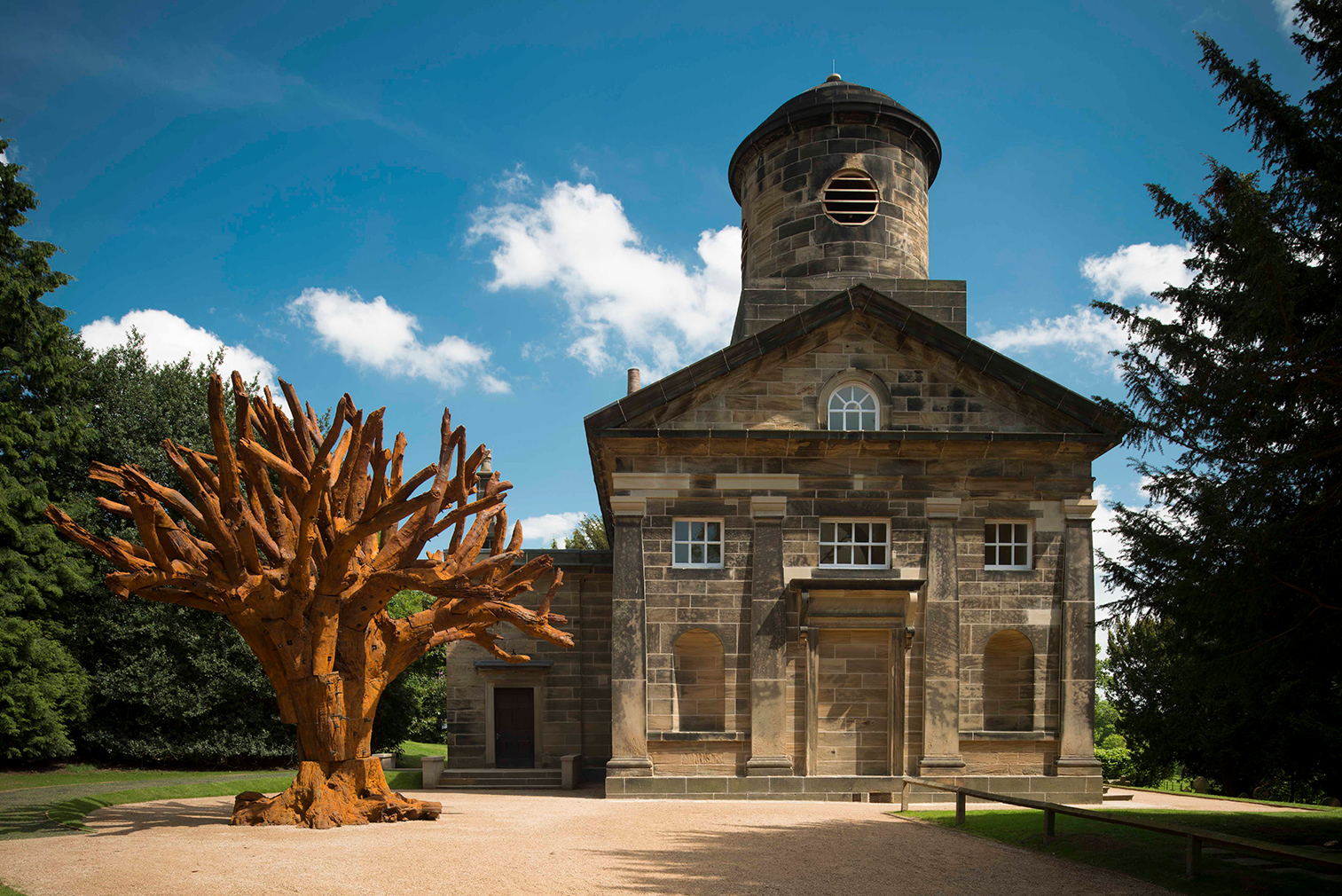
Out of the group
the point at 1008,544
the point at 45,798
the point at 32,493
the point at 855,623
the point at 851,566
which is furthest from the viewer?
the point at 32,493

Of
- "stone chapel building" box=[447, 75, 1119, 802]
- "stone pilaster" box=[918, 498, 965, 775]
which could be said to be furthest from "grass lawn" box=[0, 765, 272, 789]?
"stone pilaster" box=[918, 498, 965, 775]

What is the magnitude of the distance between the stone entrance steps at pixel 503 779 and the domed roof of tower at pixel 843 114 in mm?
17314

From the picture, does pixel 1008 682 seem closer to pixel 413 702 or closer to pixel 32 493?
pixel 413 702

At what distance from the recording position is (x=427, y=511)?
15406 mm

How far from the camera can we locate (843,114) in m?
25.2

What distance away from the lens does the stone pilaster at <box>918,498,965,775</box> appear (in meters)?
19.6

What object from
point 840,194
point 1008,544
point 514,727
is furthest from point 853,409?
point 514,727

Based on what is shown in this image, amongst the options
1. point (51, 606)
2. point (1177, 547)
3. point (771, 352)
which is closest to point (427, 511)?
point (771, 352)

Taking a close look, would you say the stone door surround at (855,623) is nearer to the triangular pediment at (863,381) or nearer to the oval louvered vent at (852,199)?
the triangular pediment at (863,381)

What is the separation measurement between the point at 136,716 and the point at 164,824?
624 inches

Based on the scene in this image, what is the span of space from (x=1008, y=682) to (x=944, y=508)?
3.92 m

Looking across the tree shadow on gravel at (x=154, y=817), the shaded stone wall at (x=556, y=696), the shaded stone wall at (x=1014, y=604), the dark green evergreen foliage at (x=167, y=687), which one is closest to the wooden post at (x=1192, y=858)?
the shaded stone wall at (x=1014, y=604)

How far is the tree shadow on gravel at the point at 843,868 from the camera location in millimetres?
9953

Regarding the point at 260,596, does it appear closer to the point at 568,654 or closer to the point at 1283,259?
the point at 568,654
